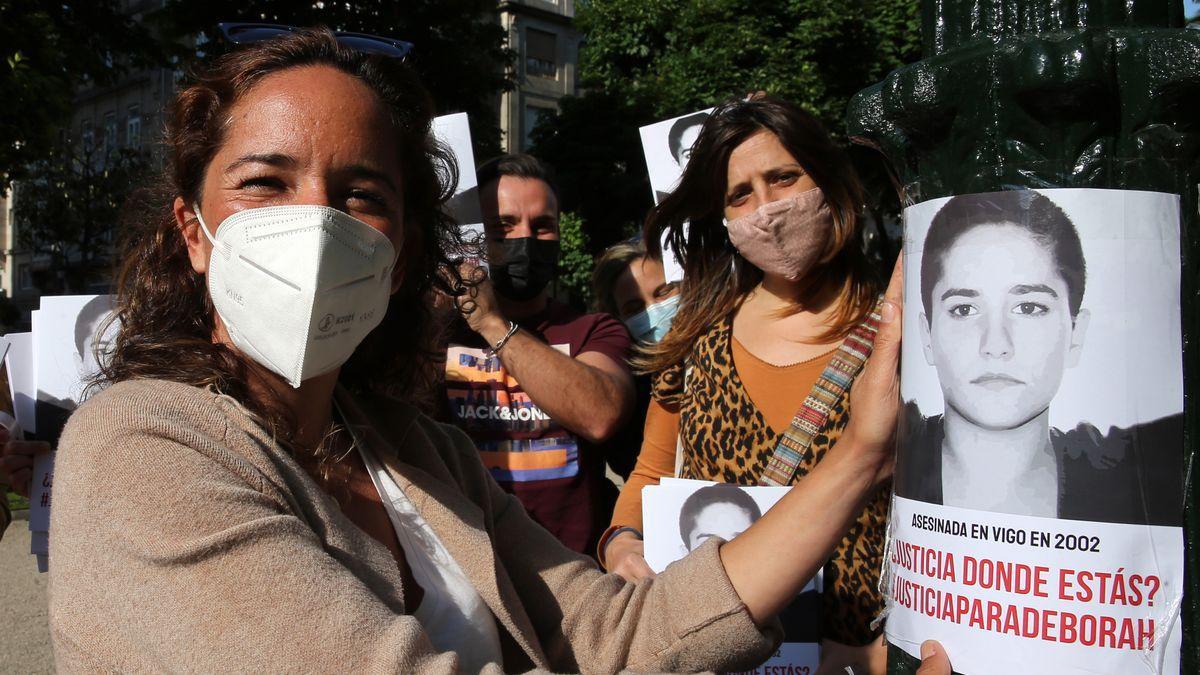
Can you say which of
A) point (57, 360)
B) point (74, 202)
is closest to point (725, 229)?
point (57, 360)

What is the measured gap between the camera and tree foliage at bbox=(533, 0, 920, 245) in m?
17.7

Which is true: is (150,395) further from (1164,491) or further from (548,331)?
(548,331)

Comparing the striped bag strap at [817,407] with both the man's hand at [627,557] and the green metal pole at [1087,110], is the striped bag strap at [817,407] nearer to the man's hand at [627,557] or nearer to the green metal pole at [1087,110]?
the man's hand at [627,557]

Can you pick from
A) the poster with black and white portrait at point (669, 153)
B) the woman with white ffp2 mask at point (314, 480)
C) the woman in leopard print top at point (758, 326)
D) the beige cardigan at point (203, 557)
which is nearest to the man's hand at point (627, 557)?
the woman in leopard print top at point (758, 326)

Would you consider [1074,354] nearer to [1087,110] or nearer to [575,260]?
[1087,110]

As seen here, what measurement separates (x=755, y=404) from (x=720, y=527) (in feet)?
1.07

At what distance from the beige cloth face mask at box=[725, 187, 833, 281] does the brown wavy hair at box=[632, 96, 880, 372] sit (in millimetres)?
31

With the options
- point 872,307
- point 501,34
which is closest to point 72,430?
point 872,307

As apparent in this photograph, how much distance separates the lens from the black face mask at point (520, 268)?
343 cm

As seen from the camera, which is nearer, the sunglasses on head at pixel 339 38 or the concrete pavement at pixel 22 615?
the sunglasses on head at pixel 339 38

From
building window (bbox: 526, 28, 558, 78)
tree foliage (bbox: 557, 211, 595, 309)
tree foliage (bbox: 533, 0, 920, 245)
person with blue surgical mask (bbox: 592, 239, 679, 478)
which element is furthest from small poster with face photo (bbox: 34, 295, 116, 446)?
building window (bbox: 526, 28, 558, 78)

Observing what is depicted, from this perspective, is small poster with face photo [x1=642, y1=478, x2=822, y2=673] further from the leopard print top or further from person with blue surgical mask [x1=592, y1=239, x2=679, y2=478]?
person with blue surgical mask [x1=592, y1=239, x2=679, y2=478]

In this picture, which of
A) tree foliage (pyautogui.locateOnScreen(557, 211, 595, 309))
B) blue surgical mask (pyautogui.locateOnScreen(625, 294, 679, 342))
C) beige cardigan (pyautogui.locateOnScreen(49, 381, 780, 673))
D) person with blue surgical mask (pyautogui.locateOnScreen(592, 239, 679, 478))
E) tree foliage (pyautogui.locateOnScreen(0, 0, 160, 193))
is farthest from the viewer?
tree foliage (pyautogui.locateOnScreen(557, 211, 595, 309))

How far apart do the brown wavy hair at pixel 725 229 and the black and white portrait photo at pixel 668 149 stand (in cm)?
63
